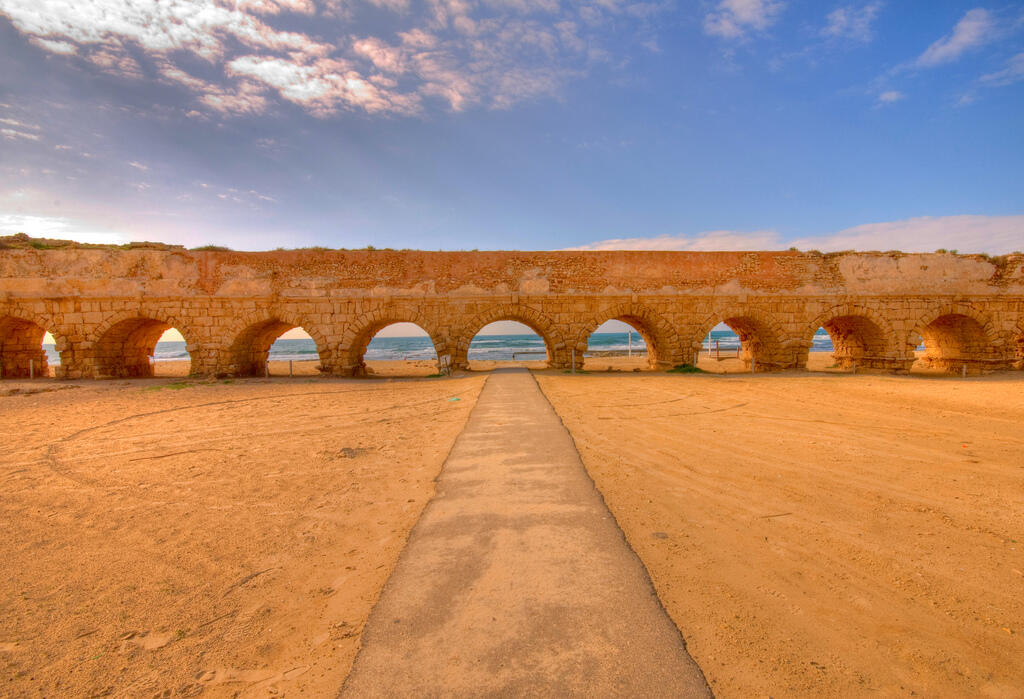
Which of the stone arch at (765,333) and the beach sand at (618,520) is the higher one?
the stone arch at (765,333)

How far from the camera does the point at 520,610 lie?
2301mm

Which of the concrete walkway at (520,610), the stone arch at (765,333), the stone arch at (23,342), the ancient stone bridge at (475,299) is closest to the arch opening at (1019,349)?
the ancient stone bridge at (475,299)

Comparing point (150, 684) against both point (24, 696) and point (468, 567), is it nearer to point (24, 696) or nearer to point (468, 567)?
point (24, 696)

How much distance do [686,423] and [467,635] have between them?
20.3 ft

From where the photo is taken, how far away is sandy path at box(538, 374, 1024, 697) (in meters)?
2.09

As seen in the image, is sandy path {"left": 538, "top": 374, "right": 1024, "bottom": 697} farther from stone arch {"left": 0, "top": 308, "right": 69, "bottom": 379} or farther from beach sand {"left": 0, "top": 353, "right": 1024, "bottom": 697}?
stone arch {"left": 0, "top": 308, "right": 69, "bottom": 379}

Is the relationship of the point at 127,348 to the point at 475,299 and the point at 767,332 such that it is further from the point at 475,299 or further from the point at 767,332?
the point at 767,332

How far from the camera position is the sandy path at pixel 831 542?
2.09 meters

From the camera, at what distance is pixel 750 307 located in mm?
16984

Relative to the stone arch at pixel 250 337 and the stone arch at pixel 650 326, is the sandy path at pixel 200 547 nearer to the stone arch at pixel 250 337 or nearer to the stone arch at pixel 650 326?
the stone arch at pixel 250 337

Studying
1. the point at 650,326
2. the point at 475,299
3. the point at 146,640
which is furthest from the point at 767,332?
the point at 146,640

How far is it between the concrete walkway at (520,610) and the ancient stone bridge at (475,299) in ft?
42.8

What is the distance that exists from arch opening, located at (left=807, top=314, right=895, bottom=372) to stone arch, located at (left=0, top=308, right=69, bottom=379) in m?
28.0

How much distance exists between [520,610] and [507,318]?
14.8 m
